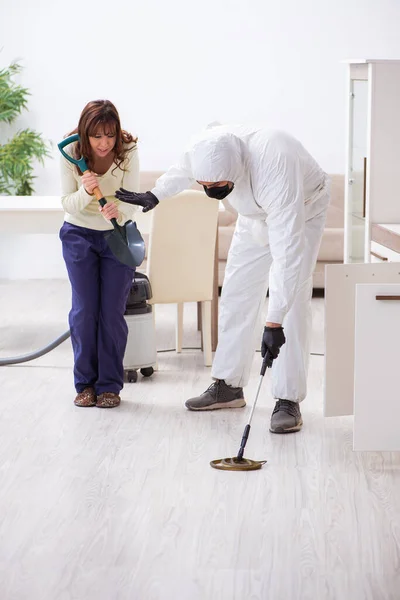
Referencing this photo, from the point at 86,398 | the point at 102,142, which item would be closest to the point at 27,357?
the point at 86,398

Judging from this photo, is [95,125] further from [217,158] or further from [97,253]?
[217,158]

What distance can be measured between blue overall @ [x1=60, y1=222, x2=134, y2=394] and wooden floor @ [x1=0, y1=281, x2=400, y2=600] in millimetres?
154

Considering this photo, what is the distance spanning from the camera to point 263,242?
355 centimetres

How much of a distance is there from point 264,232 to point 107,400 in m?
0.95

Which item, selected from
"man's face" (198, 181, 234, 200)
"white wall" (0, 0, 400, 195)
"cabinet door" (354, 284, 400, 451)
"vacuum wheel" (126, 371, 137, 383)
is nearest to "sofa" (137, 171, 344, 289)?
"white wall" (0, 0, 400, 195)

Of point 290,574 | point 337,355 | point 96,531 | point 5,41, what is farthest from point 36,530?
point 5,41

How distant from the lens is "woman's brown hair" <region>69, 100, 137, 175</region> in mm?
3566

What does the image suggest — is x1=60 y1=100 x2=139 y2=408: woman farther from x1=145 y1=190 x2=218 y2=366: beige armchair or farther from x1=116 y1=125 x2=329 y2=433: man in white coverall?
x1=145 y1=190 x2=218 y2=366: beige armchair

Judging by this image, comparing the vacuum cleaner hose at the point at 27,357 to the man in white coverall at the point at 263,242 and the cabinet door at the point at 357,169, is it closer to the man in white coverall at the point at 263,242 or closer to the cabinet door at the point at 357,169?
the man in white coverall at the point at 263,242

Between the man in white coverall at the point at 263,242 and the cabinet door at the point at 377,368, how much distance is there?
27 cm

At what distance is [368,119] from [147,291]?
1.22 metres

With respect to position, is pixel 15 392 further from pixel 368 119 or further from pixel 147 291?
pixel 368 119

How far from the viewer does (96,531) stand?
2.65 m

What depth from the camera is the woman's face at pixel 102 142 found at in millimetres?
3590
